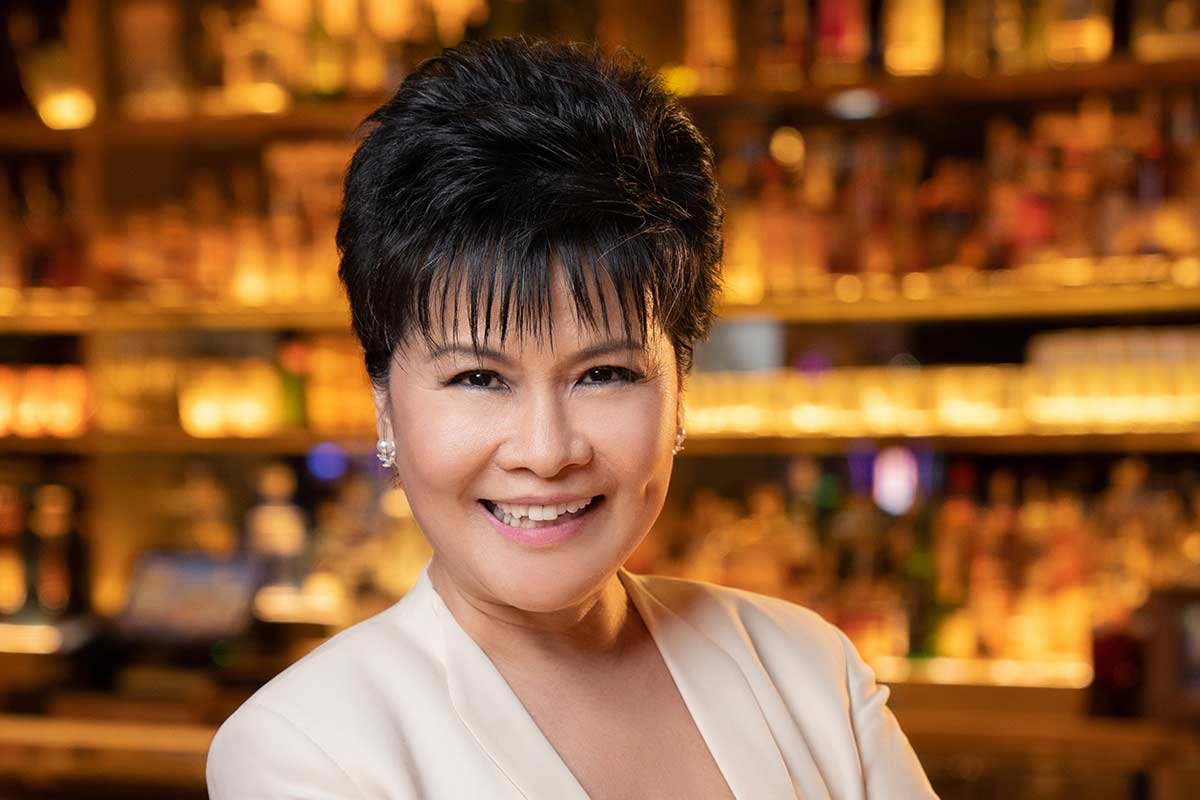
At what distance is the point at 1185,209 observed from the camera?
8.71 feet

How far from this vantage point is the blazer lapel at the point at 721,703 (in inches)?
38.9

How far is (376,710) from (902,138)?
2.39 metres

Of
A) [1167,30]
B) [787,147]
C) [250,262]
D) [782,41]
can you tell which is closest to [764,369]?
[787,147]

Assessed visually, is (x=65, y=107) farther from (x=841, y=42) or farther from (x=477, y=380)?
(x=477, y=380)

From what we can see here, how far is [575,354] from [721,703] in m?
0.32

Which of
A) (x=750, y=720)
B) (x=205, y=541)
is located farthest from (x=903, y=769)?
(x=205, y=541)

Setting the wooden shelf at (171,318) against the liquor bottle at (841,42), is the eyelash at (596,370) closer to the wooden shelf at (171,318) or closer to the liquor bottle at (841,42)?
the liquor bottle at (841,42)

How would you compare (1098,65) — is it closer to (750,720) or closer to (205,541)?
(750,720)

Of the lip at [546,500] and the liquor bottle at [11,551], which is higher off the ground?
the lip at [546,500]

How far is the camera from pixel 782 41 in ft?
9.51

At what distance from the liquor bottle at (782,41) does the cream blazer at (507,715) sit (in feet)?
6.26

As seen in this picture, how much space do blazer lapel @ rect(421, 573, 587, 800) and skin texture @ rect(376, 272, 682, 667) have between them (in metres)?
0.06

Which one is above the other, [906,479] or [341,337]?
[341,337]

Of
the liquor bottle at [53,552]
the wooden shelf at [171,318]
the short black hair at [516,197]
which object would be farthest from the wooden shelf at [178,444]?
the short black hair at [516,197]
